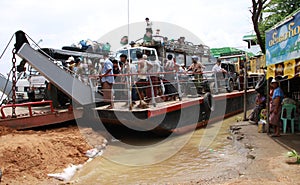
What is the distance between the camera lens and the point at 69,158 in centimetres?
645

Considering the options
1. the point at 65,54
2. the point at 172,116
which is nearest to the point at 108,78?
the point at 172,116

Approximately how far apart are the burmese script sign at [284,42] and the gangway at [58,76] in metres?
4.94

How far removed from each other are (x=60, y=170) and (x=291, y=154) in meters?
4.29

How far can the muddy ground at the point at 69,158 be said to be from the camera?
Result: 4773 mm

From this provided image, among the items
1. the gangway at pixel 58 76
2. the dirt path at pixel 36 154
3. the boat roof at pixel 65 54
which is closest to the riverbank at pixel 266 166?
the dirt path at pixel 36 154

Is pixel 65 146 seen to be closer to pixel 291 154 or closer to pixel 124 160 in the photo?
pixel 124 160

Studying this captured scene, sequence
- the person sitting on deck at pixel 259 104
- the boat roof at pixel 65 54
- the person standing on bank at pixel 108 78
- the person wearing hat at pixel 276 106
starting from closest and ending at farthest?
1. the person wearing hat at pixel 276 106
2. the person standing on bank at pixel 108 78
3. the person sitting on deck at pixel 259 104
4. the boat roof at pixel 65 54

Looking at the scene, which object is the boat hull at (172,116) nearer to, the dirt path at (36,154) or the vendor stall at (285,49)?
the dirt path at (36,154)

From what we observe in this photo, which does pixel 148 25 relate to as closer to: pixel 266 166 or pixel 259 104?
pixel 259 104

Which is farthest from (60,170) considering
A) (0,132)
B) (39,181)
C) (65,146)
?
(0,132)

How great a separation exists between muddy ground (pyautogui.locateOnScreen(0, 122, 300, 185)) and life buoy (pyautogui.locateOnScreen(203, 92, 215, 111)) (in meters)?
2.34

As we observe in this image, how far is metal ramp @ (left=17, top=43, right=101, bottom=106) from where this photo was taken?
25.1 ft

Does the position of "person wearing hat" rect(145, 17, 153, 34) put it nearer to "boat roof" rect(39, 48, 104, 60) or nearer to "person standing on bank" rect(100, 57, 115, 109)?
"boat roof" rect(39, 48, 104, 60)

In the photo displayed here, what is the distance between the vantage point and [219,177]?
518 centimetres
